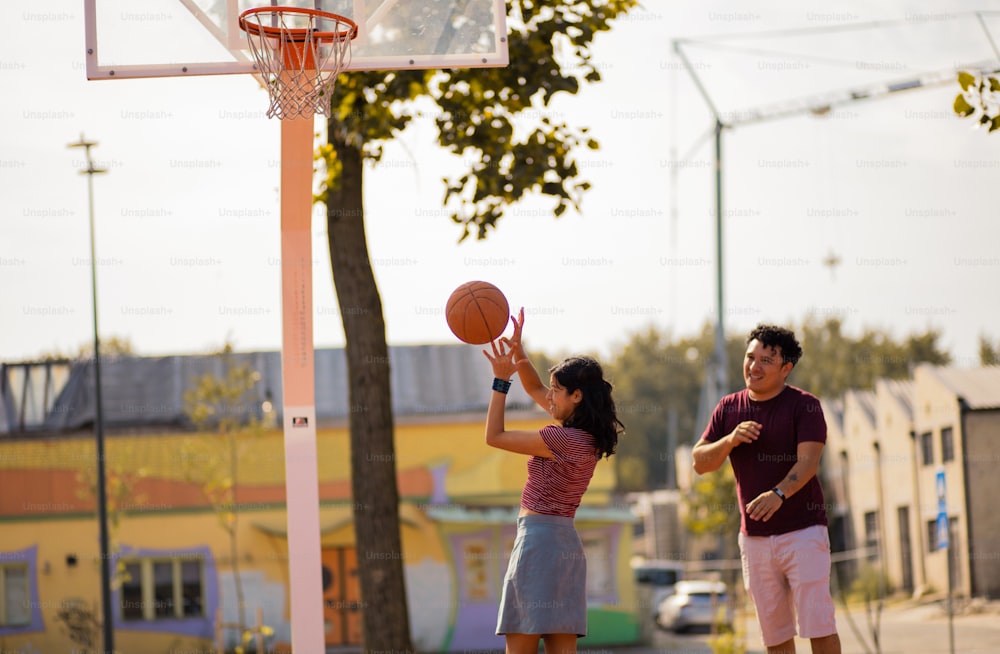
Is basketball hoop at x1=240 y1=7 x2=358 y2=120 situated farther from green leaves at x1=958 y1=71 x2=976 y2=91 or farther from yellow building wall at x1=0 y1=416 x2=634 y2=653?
yellow building wall at x1=0 y1=416 x2=634 y2=653

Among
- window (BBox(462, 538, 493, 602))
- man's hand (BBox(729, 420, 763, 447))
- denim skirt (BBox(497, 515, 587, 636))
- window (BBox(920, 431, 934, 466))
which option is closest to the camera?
denim skirt (BBox(497, 515, 587, 636))

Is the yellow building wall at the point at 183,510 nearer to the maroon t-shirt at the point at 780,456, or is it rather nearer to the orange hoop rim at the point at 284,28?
the orange hoop rim at the point at 284,28

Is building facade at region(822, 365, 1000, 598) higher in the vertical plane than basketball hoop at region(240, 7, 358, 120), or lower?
lower

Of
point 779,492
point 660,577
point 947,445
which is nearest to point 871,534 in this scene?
point 660,577

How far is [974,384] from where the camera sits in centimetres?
3553

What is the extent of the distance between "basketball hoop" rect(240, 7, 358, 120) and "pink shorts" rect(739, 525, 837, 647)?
3745 millimetres

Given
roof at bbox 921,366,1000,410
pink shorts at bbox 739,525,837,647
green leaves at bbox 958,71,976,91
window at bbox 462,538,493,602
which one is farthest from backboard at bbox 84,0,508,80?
roof at bbox 921,366,1000,410

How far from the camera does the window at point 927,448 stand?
1469 inches

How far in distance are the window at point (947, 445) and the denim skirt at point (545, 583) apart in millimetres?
31603

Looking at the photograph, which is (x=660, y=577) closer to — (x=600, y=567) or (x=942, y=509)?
(x=600, y=567)

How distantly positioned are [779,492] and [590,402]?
4.06ft

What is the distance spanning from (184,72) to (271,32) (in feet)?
1.95

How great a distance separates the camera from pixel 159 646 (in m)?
30.0

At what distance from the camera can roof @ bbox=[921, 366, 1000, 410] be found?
3444cm
